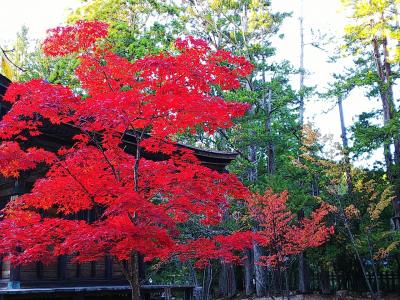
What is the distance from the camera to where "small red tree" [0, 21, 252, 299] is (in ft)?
28.8

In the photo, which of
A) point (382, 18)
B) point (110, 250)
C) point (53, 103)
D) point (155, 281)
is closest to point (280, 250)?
point (155, 281)

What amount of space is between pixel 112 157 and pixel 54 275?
4.77m

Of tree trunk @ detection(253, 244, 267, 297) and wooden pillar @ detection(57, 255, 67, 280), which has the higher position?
wooden pillar @ detection(57, 255, 67, 280)

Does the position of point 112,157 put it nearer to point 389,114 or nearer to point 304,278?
point 389,114

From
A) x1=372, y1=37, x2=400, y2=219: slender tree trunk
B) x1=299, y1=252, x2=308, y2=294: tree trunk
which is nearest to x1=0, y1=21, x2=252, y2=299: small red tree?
x1=372, y1=37, x2=400, y2=219: slender tree trunk

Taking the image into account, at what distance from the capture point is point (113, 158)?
1017 cm

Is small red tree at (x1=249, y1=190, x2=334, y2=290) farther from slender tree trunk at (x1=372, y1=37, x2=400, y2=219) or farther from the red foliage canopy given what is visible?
the red foliage canopy

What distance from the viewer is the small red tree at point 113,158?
8.78m

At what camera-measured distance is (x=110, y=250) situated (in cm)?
911

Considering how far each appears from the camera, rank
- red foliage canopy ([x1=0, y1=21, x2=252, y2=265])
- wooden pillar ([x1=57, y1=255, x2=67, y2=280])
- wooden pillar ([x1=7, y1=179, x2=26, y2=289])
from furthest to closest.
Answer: wooden pillar ([x1=57, y1=255, x2=67, y2=280]) → wooden pillar ([x1=7, y1=179, x2=26, y2=289]) → red foliage canopy ([x1=0, y1=21, x2=252, y2=265])

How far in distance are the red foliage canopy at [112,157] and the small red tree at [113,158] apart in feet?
0.07

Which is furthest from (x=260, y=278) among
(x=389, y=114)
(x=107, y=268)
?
(x=107, y=268)

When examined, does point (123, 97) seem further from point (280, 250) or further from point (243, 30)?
point (243, 30)

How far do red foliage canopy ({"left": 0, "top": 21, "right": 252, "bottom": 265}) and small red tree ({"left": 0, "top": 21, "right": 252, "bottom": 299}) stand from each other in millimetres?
22
